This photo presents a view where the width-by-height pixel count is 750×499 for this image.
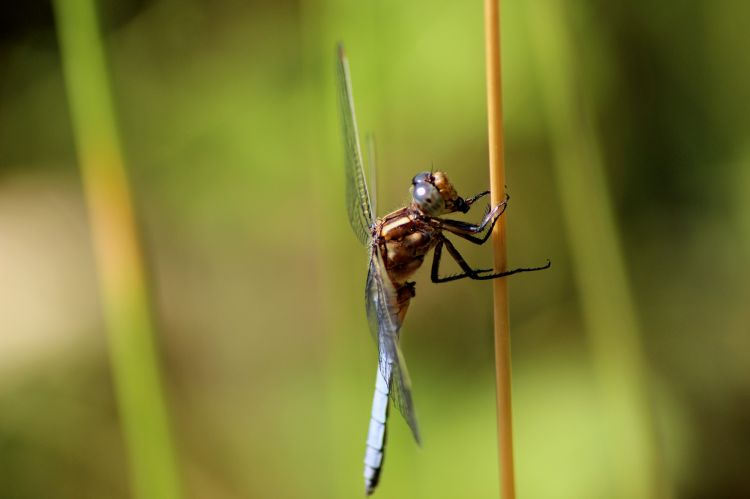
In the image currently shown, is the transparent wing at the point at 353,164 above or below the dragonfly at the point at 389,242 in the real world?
above

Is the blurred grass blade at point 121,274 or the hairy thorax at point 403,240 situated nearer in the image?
the blurred grass blade at point 121,274

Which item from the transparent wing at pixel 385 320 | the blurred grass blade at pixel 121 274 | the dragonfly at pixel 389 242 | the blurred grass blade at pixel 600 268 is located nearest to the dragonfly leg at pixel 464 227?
the dragonfly at pixel 389 242

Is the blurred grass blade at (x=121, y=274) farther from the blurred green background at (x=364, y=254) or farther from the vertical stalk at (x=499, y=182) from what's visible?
the vertical stalk at (x=499, y=182)

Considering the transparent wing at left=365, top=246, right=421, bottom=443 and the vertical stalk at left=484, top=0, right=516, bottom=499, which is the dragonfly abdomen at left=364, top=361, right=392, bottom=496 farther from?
the vertical stalk at left=484, top=0, right=516, bottom=499

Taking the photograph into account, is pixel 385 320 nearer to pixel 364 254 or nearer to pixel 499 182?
pixel 499 182

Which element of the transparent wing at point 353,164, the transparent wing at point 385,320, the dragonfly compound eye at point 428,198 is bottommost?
the transparent wing at point 385,320

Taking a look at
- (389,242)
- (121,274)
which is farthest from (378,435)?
(121,274)

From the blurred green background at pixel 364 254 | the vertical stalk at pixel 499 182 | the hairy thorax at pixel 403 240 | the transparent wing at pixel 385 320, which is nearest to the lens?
the vertical stalk at pixel 499 182
